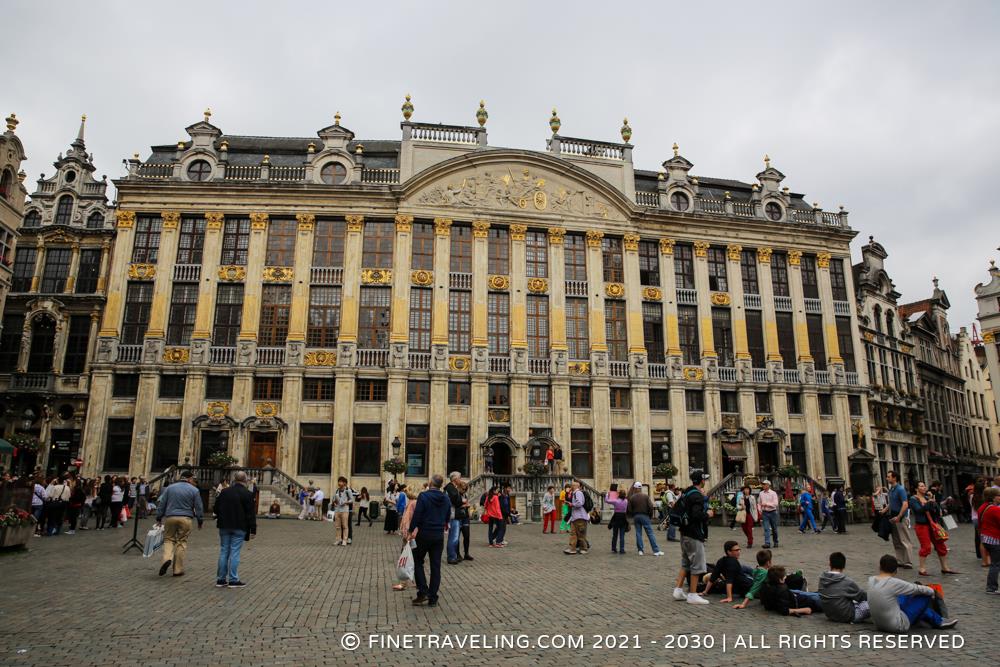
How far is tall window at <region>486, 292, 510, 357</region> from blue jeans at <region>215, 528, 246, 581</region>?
26.2 metres

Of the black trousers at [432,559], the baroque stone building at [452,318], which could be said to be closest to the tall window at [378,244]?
the baroque stone building at [452,318]

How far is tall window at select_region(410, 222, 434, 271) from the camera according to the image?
125 feet

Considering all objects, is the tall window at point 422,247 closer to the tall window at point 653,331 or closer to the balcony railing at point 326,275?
the balcony railing at point 326,275

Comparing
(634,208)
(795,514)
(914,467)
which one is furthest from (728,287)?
(914,467)

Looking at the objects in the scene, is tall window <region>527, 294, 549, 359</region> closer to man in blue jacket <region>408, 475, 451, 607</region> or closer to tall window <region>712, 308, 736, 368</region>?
tall window <region>712, 308, 736, 368</region>

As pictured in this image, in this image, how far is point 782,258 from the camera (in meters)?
43.2

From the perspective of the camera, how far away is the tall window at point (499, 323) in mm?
37594

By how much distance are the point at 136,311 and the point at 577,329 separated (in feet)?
81.4

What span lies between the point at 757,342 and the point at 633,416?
10111mm

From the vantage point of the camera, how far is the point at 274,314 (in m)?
36.8

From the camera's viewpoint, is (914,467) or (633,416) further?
(914,467)

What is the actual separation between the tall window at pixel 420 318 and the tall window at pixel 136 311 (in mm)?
14400

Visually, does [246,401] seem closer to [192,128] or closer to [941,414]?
[192,128]

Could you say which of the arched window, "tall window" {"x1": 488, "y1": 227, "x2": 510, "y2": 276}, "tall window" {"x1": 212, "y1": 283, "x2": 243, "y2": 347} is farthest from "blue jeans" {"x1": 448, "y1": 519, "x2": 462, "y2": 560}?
the arched window
